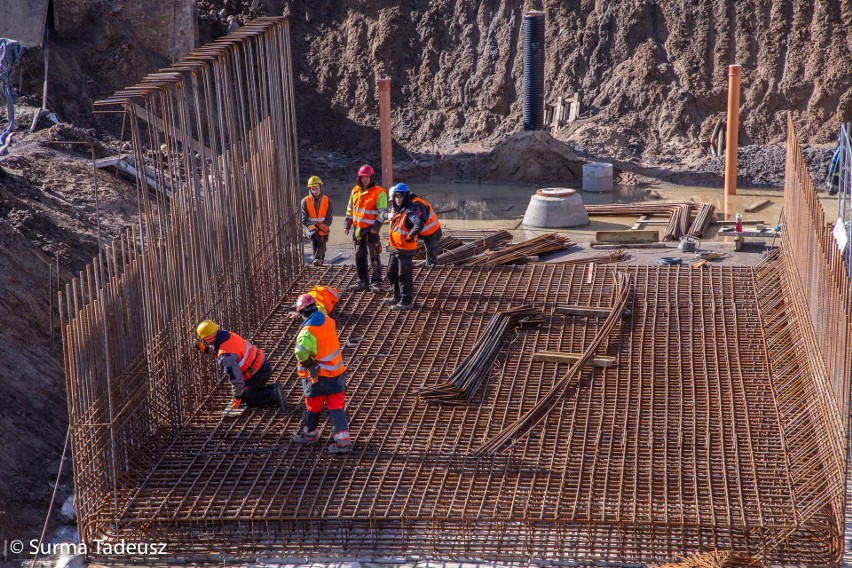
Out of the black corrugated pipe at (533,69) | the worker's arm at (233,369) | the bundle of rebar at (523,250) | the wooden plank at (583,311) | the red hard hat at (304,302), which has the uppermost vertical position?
the black corrugated pipe at (533,69)

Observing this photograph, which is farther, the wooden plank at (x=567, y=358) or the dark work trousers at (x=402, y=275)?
the dark work trousers at (x=402, y=275)

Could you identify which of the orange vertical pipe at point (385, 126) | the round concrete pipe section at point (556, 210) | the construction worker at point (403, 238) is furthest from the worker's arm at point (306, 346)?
the orange vertical pipe at point (385, 126)

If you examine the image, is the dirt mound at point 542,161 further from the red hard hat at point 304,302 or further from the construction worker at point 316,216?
the red hard hat at point 304,302

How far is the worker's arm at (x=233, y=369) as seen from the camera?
8195 millimetres

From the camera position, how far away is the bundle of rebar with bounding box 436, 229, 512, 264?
1346 cm

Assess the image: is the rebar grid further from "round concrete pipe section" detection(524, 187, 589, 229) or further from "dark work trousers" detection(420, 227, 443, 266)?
"round concrete pipe section" detection(524, 187, 589, 229)

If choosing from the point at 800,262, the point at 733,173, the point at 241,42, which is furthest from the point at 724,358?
the point at 733,173

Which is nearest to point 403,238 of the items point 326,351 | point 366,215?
point 366,215

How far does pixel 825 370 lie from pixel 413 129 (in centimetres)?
1628

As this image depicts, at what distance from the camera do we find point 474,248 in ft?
45.3

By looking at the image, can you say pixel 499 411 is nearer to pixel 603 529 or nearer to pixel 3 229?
pixel 603 529

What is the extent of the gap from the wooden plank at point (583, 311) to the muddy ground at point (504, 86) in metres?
6.32

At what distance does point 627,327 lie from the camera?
33.1ft

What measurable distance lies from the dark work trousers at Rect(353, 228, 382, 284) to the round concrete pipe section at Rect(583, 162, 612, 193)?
27.5ft
